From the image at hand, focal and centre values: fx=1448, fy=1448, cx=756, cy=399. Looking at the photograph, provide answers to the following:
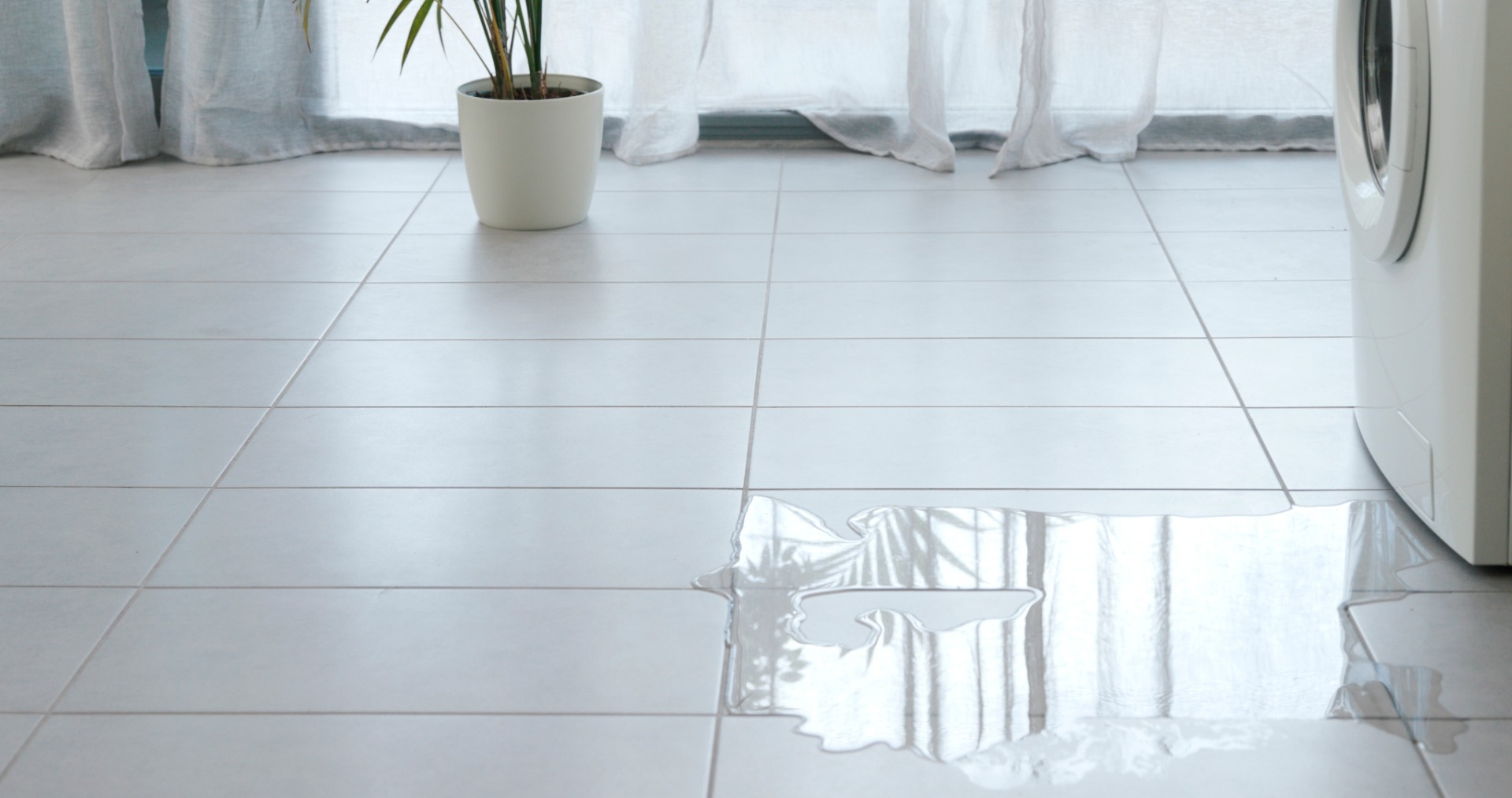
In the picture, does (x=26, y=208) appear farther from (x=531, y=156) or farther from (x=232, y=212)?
(x=531, y=156)

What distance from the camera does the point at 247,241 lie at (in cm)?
254

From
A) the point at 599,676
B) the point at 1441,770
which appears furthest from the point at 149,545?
the point at 1441,770

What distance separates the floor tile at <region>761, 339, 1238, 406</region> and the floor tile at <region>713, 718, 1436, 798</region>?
0.69 metres

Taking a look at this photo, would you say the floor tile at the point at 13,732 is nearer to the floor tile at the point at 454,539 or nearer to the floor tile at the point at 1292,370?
the floor tile at the point at 454,539

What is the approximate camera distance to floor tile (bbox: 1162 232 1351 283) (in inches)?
89.7

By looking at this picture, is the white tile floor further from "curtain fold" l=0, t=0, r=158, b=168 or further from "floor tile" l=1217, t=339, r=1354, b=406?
"curtain fold" l=0, t=0, r=158, b=168

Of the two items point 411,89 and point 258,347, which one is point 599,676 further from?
point 411,89

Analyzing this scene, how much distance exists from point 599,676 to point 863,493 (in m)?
0.44

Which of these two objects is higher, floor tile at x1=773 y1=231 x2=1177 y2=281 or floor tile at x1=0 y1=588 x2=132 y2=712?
floor tile at x1=773 y1=231 x2=1177 y2=281

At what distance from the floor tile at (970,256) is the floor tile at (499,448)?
584 millimetres

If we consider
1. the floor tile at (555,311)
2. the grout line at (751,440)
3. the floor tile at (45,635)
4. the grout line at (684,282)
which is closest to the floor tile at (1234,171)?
the grout line at (684,282)

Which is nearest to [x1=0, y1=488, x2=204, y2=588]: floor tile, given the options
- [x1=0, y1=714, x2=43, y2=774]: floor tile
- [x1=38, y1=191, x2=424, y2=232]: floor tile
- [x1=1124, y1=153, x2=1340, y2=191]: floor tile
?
[x1=0, y1=714, x2=43, y2=774]: floor tile

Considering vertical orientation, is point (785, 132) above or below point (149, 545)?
above

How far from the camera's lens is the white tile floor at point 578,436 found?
4.08 ft
